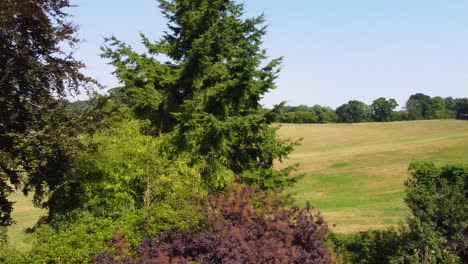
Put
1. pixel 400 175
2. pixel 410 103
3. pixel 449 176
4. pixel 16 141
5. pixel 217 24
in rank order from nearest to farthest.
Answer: pixel 16 141, pixel 449 176, pixel 217 24, pixel 400 175, pixel 410 103

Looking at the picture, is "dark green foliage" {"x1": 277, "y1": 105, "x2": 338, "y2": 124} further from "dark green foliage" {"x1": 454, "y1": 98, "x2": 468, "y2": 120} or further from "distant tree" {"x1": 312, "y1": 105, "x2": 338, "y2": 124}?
"dark green foliage" {"x1": 454, "y1": 98, "x2": 468, "y2": 120}

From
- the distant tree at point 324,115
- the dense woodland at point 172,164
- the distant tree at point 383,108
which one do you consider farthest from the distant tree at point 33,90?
the distant tree at point 383,108

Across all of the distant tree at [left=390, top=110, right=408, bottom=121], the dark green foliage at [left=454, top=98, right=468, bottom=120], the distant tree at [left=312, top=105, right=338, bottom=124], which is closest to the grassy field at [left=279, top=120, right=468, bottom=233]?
the dark green foliage at [left=454, top=98, right=468, bottom=120]

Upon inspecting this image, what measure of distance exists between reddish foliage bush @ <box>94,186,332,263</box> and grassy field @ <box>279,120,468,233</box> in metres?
12.7

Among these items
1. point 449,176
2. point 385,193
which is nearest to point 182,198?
point 449,176

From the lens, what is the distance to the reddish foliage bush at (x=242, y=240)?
30.0 ft

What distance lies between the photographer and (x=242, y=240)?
30.6 ft

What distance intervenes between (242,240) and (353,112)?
125196 mm

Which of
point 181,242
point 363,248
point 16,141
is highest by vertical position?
point 16,141

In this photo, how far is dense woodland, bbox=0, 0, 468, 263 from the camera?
10367 mm

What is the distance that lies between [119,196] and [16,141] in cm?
367

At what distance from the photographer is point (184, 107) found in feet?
58.9

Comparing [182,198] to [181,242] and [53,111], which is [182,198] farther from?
[53,111]

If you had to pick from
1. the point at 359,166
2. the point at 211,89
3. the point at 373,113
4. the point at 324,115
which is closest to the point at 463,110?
the point at 373,113
